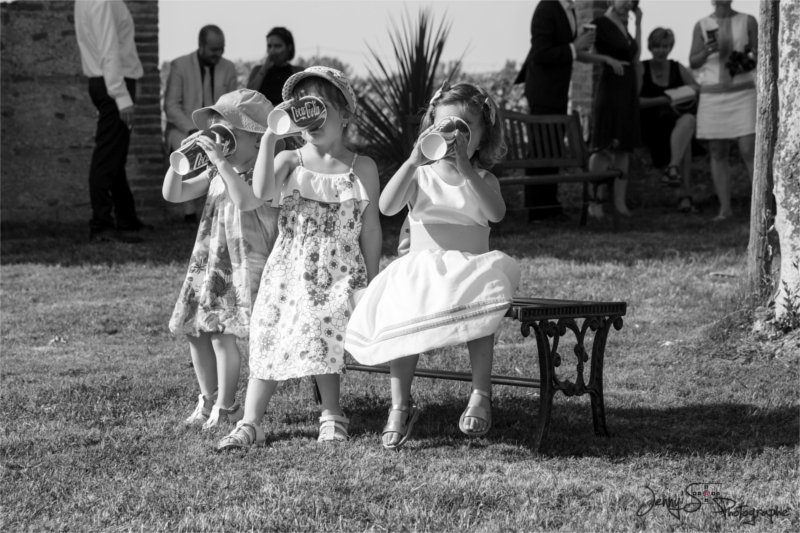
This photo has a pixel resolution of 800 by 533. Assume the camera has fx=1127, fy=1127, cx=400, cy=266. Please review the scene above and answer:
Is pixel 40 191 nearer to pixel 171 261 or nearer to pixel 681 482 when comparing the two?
pixel 171 261

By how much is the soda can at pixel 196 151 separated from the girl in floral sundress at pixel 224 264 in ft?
0.22

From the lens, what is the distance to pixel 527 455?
12.9 ft

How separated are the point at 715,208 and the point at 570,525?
903 centimetres

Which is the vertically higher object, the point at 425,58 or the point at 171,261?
the point at 425,58

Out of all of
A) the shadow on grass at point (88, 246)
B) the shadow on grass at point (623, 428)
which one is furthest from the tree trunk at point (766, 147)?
the shadow on grass at point (88, 246)

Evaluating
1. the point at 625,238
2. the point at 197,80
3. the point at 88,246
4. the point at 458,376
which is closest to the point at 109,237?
the point at 88,246

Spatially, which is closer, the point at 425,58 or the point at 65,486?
the point at 65,486

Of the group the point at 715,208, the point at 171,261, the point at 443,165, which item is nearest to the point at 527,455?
the point at 443,165

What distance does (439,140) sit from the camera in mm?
3779

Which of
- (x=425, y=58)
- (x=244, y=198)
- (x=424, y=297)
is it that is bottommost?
(x=424, y=297)

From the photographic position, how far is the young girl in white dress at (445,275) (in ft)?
12.7

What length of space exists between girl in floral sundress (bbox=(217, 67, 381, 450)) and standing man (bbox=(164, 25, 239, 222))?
595 cm

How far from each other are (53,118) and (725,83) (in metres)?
6.57

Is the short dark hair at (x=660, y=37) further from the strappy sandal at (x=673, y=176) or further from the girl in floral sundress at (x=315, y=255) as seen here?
the girl in floral sundress at (x=315, y=255)
